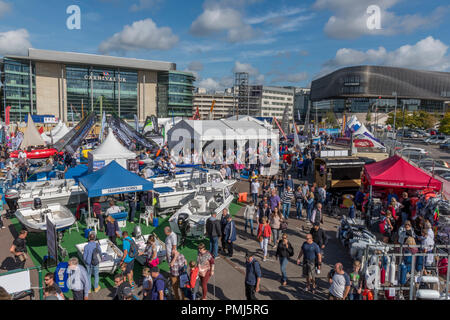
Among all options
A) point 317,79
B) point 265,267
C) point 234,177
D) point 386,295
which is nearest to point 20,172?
point 234,177

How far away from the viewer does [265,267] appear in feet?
29.3

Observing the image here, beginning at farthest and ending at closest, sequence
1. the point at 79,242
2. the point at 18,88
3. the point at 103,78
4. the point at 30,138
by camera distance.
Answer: the point at 103,78, the point at 18,88, the point at 30,138, the point at 79,242

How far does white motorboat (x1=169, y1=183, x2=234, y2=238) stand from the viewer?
34.1ft

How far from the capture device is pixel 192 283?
21.6ft

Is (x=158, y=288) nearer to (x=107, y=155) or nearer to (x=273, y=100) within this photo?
(x=107, y=155)

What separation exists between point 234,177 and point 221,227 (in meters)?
11.0

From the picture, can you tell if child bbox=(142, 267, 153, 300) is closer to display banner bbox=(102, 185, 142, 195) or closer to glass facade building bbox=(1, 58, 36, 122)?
display banner bbox=(102, 185, 142, 195)

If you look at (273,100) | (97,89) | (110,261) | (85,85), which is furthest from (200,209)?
(273,100)

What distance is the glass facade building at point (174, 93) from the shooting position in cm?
9569

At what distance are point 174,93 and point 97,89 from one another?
864 inches

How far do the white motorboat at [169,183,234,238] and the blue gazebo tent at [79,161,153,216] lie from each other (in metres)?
1.83

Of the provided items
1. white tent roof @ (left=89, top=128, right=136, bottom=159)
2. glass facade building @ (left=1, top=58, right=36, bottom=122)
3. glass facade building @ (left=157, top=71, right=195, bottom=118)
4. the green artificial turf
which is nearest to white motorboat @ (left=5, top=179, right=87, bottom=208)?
the green artificial turf

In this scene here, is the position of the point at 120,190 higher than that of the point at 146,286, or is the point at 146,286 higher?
the point at 120,190
